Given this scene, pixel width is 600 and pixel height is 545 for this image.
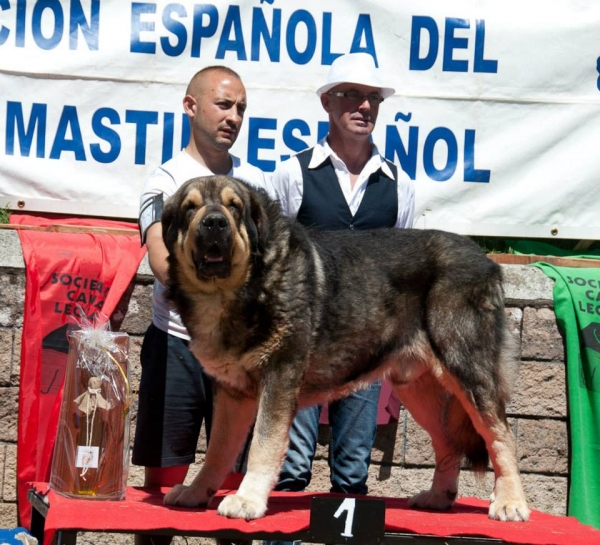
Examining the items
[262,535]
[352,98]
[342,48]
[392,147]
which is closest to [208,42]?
[342,48]

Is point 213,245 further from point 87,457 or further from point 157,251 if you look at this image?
point 87,457

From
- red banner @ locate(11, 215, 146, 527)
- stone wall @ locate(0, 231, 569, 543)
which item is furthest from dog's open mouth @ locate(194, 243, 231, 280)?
stone wall @ locate(0, 231, 569, 543)

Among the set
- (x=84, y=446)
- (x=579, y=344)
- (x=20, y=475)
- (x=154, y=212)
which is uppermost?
(x=154, y=212)

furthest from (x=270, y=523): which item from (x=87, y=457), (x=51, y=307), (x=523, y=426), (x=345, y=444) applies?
(x=523, y=426)

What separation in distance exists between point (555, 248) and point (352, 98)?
2.70 metres

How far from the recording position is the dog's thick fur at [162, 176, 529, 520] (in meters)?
3.96

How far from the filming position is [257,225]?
4102 mm

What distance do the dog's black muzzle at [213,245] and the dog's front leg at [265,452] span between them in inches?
20.5

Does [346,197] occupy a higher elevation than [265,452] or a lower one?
higher

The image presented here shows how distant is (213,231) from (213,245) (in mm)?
57

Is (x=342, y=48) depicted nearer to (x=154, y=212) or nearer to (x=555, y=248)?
(x=555, y=248)

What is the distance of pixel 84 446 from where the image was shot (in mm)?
4379

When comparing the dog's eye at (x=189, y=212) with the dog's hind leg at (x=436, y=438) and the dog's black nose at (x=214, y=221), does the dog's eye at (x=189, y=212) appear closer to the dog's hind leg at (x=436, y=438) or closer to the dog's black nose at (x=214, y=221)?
the dog's black nose at (x=214, y=221)

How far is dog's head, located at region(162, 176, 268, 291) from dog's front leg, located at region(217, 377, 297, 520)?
1.65 feet
